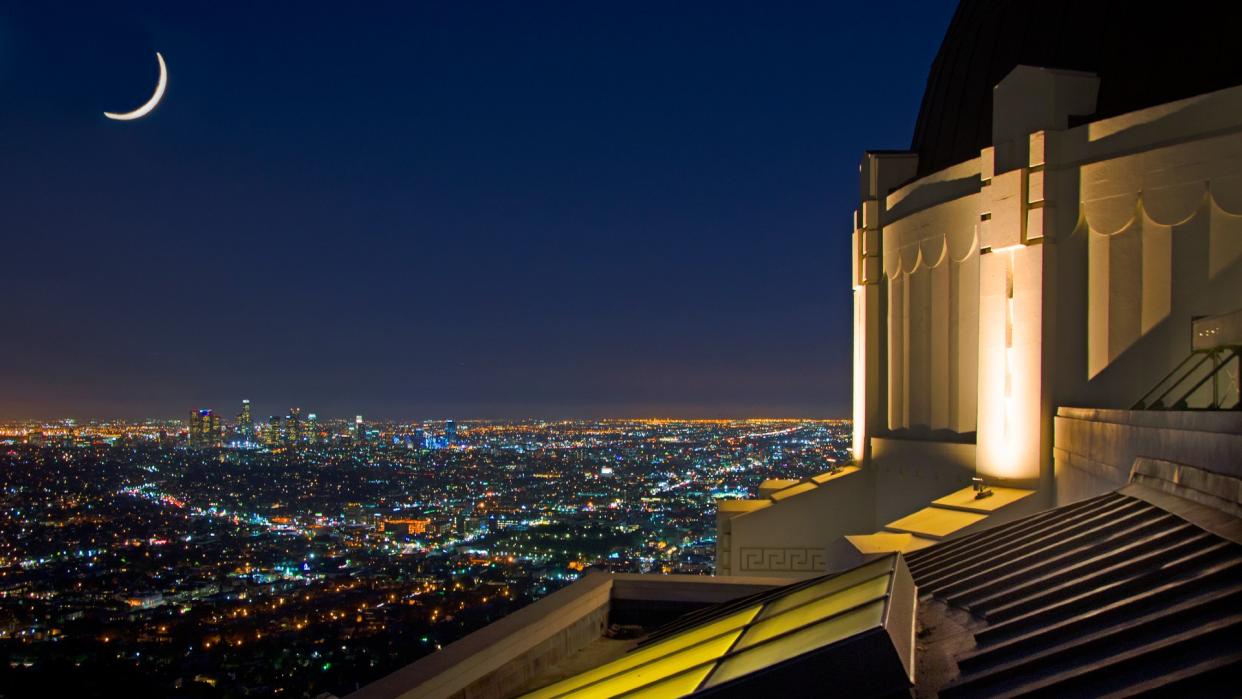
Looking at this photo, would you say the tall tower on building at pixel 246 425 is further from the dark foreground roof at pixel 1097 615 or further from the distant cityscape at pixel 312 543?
the dark foreground roof at pixel 1097 615

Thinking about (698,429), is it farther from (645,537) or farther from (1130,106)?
(1130,106)

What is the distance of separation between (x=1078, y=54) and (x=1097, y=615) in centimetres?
1120

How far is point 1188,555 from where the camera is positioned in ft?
13.6

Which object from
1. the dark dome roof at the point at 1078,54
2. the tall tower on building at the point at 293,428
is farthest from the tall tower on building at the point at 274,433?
the dark dome roof at the point at 1078,54

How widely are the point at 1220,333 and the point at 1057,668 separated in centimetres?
682

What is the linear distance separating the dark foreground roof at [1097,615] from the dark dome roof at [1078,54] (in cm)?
778

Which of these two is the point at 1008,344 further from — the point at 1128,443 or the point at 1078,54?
the point at 1128,443

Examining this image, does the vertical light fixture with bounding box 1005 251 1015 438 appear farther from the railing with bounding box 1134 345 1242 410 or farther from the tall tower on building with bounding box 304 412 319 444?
the tall tower on building with bounding box 304 412 319 444

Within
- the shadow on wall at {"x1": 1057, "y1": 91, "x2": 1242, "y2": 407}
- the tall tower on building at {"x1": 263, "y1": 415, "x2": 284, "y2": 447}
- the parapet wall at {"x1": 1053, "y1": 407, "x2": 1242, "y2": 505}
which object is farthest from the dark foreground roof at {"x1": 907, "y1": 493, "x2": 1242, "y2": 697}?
the tall tower on building at {"x1": 263, "y1": 415, "x2": 284, "y2": 447}

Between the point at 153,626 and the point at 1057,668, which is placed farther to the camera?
the point at 153,626

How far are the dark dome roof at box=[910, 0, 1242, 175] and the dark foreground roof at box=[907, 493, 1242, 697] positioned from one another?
306 inches

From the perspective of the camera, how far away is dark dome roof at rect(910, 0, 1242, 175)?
1115cm

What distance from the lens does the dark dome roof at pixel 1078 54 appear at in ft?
36.6

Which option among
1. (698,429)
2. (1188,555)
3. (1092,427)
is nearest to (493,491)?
(698,429)
